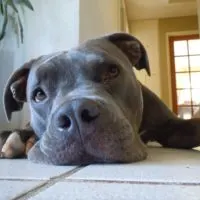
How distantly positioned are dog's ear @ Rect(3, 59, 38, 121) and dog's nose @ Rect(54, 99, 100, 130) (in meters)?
0.50

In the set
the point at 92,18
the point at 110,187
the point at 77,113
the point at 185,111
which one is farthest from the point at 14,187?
the point at 185,111

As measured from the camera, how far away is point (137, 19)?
705 centimetres

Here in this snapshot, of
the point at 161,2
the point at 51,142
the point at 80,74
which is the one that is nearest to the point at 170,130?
Result: the point at 80,74

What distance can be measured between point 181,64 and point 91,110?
20.7 feet

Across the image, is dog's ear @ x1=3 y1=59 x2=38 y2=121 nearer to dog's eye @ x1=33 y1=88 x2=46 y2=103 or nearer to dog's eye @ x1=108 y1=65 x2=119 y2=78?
dog's eye @ x1=33 y1=88 x2=46 y2=103

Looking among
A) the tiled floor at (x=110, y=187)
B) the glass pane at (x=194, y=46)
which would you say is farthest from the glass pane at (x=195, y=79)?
the tiled floor at (x=110, y=187)

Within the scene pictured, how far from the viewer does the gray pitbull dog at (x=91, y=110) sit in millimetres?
915

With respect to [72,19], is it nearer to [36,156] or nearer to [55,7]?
[55,7]

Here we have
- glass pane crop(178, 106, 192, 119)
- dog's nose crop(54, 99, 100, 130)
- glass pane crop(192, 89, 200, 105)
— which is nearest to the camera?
dog's nose crop(54, 99, 100, 130)

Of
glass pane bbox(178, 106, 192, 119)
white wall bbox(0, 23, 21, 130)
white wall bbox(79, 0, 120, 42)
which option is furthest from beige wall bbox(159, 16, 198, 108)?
white wall bbox(0, 23, 21, 130)

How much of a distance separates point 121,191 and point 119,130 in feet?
1.48

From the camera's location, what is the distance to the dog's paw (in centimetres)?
123

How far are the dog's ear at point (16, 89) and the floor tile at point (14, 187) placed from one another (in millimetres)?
824

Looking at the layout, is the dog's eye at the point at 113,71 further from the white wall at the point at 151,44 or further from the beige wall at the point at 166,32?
the beige wall at the point at 166,32
